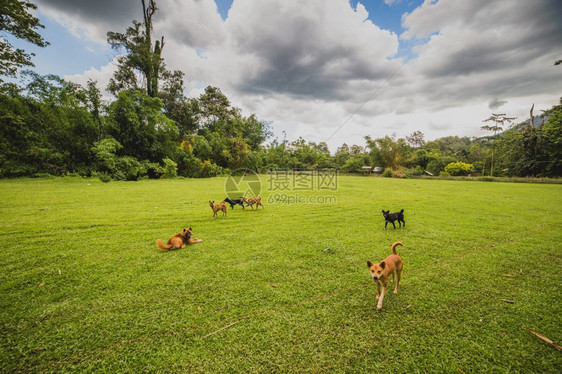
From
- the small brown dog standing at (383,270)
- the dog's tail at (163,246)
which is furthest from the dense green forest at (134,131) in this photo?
the small brown dog standing at (383,270)

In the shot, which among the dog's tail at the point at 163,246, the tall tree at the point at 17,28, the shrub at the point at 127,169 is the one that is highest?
the tall tree at the point at 17,28

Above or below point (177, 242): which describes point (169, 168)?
above

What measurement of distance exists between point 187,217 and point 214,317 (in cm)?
425

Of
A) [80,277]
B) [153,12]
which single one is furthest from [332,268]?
[153,12]

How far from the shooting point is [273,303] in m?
2.19

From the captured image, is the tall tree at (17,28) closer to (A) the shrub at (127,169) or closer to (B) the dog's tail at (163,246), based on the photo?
(A) the shrub at (127,169)

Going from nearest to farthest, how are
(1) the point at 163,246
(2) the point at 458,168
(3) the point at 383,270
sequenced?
(3) the point at 383,270
(1) the point at 163,246
(2) the point at 458,168

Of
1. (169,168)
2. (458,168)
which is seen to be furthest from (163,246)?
(458,168)

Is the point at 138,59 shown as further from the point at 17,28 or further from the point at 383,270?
the point at 383,270

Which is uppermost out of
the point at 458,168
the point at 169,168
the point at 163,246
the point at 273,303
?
the point at 458,168

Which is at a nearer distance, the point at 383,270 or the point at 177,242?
the point at 383,270

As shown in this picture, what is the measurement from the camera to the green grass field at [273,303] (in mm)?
1560

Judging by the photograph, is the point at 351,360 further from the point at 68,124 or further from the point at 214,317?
the point at 68,124

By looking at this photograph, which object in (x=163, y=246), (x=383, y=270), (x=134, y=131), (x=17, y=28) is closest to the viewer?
(x=383, y=270)
